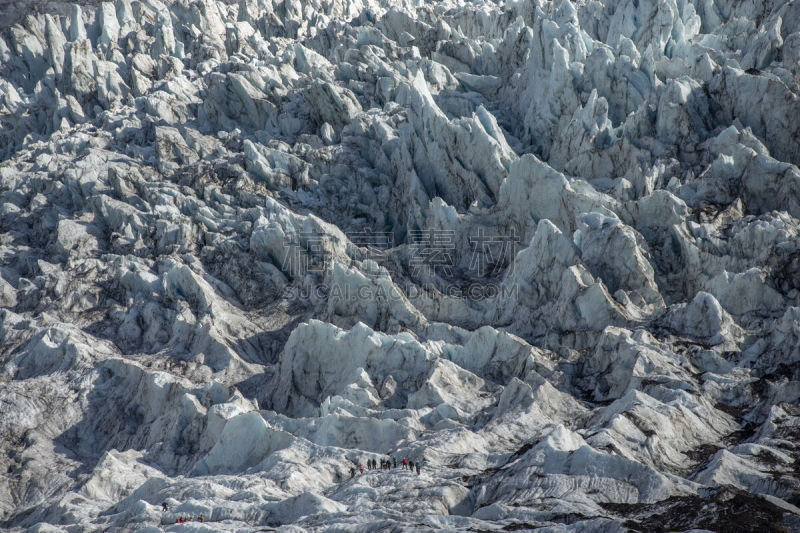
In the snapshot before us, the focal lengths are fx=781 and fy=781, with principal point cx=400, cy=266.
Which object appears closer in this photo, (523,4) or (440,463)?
(440,463)

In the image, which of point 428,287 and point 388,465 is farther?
point 428,287

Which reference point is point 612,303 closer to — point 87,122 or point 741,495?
point 741,495

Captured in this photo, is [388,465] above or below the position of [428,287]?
below

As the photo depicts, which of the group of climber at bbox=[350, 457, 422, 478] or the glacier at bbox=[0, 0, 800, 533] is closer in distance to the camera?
the glacier at bbox=[0, 0, 800, 533]

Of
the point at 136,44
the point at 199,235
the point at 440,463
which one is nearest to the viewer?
the point at 440,463

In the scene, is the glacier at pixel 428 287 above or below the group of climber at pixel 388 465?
above

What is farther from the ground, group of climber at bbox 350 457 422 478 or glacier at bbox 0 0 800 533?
glacier at bbox 0 0 800 533

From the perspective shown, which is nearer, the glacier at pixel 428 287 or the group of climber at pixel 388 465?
the glacier at pixel 428 287

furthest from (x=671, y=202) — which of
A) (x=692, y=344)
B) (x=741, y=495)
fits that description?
(x=741, y=495)
